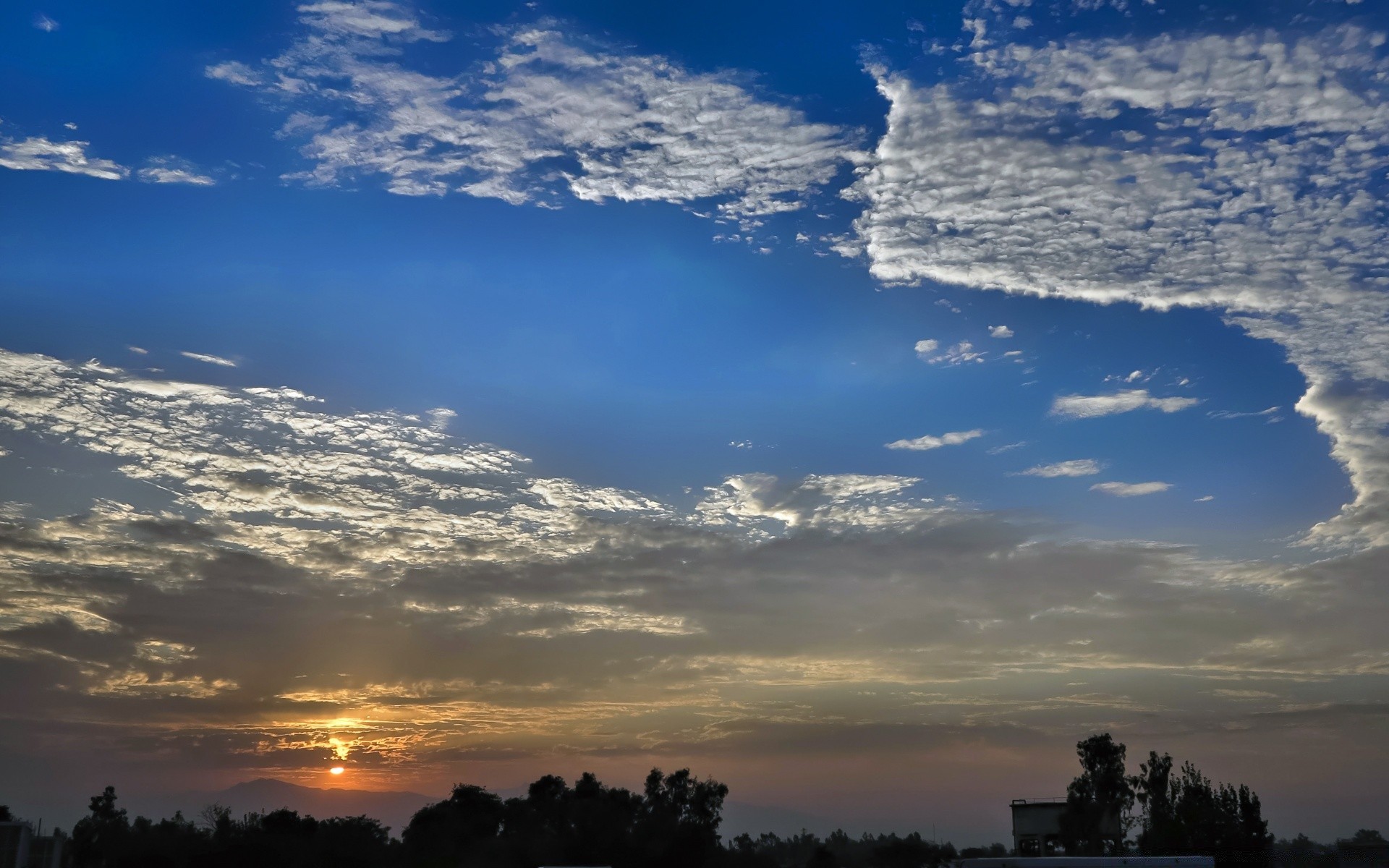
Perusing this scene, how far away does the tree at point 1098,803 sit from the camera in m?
93.9

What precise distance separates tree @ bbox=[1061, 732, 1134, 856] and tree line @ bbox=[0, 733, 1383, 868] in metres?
0.11

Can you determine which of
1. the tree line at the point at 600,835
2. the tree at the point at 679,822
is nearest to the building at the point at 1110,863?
the tree line at the point at 600,835

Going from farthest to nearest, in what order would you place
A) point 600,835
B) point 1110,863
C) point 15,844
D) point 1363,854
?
1. point 600,835
2. point 1363,854
3. point 15,844
4. point 1110,863

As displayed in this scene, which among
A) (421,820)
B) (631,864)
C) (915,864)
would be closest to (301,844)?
(421,820)

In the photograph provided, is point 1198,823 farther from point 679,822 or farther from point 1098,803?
point 679,822

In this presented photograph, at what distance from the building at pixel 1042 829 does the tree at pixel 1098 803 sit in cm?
11

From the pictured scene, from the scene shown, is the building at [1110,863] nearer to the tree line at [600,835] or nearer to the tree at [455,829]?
the tree line at [600,835]

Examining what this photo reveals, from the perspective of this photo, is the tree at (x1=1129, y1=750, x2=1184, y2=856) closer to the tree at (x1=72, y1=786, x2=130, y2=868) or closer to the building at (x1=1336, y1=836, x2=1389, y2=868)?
the building at (x1=1336, y1=836, x2=1389, y2=868)

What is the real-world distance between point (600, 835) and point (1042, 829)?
134 feet

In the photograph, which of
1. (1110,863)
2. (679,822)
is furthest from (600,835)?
(1110,863)

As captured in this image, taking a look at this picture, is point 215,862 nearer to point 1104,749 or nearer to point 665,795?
point 665,795

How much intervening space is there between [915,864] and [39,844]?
86.9 m

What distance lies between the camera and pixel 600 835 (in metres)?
110

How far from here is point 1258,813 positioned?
89.8m
